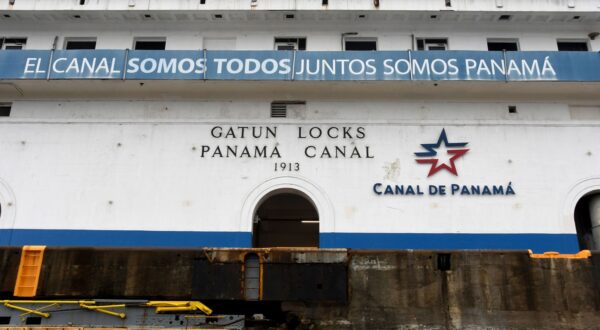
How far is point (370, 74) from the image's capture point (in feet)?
55.6

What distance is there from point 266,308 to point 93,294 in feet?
13.3

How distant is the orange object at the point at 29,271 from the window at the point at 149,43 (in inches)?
392

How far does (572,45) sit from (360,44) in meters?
8.25

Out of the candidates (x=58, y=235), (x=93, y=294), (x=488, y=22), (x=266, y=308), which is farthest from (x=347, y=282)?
(x=488, y=22)

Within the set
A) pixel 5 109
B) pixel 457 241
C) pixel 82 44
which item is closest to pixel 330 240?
pixel 457 241

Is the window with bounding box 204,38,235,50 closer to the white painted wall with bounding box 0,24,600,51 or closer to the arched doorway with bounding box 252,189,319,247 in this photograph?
the white painted wall with bounding box 0,24,600,51

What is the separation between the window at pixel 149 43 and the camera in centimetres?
1934

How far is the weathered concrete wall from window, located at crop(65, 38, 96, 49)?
1028 cm

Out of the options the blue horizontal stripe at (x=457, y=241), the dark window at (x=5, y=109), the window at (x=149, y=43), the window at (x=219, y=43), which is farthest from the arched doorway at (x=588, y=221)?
the dark window at (x=5, y=109)

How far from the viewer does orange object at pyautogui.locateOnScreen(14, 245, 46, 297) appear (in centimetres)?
1157

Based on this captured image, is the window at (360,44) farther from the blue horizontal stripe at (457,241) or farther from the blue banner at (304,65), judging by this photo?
the blue horizontal stripe at (457,241)

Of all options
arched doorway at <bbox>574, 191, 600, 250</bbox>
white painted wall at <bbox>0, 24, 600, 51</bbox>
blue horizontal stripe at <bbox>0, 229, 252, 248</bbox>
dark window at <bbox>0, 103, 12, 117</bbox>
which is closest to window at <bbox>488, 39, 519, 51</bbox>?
white painted wall at <bbox>0, 24, 600, 51</bbox>

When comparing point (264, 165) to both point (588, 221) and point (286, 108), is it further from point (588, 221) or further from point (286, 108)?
point (588, 221)

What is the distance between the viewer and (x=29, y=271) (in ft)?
38.6
